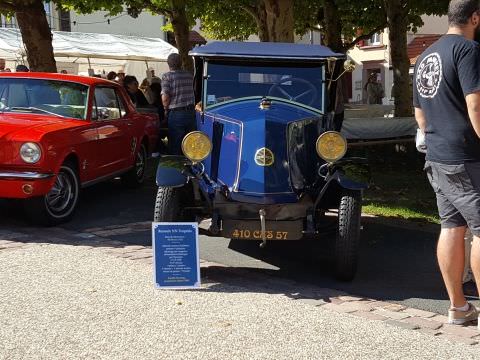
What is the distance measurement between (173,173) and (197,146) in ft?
1.01

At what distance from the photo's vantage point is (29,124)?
7.10m

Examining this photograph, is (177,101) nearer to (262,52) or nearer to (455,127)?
(262,52)

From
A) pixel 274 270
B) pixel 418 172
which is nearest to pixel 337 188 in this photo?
pixel 274 270

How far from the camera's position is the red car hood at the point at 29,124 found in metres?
6.75

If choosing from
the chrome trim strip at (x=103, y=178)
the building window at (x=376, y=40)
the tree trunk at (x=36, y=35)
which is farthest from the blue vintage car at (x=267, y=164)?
the building window at (x=376, y=40)

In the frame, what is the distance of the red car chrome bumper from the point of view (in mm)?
6656

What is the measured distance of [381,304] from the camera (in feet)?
16.0

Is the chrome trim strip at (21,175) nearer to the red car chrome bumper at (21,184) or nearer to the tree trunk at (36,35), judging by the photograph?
the red car chrome bumper at (21,184)

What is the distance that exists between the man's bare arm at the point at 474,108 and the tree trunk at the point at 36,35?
991 cm

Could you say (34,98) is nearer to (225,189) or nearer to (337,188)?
(225,189)

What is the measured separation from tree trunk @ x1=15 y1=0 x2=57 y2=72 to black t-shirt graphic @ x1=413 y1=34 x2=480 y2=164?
951 cm

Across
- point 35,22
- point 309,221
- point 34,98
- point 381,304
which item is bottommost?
point 381,304

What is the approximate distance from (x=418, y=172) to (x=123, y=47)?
1472 cm

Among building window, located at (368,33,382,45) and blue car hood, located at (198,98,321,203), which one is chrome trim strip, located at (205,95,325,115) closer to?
blue car hood, located at (198,98,321,203)
